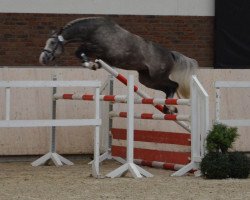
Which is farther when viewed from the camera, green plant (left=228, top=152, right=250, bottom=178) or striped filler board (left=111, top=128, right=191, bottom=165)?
striped filler board (left=111, top=128, right=191, bottom=165)

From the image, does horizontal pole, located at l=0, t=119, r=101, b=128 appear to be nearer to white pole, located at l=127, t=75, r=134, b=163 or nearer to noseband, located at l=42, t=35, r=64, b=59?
white pole, located at l=127, t=75, r=134, b=163

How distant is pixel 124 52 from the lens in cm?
1364

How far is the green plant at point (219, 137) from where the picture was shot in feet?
41.5

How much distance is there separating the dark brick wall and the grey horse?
165 inches

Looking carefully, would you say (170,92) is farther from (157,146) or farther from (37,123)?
(37,123)

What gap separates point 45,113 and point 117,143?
121 cm

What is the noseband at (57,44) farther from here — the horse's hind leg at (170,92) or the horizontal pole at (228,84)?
the horizontal pole at (228,84)

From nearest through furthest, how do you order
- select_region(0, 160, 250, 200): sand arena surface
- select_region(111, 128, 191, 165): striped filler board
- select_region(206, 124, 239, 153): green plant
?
1. select_region(0, 160, 250, 200): sand arena surface
2. select_region(206, 124, 239, 153): green plant
3. select_region(111, 128, 191, 165): striped filler board

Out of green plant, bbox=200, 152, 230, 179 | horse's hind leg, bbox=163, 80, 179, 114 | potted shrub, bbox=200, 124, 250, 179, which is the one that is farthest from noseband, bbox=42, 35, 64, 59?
green plant, bbox=200, 152, 230, 179

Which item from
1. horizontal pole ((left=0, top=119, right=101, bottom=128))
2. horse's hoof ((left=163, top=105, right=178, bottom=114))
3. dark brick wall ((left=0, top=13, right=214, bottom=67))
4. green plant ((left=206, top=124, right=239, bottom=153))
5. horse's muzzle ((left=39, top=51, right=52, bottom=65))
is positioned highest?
dark brick wall ((left=0, top=13, right=214, bottom=67))

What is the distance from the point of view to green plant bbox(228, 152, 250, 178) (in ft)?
41.7

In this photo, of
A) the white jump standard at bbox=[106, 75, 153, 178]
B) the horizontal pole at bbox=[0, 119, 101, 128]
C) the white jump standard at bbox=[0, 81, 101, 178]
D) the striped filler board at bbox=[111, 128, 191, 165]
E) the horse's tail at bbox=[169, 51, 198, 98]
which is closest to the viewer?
the horizontal pole at bbox=[0, 119, 101, 128]

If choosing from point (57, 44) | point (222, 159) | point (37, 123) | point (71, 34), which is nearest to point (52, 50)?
point (57, 44)

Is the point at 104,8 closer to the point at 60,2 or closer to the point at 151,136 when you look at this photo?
the point at 60,2
